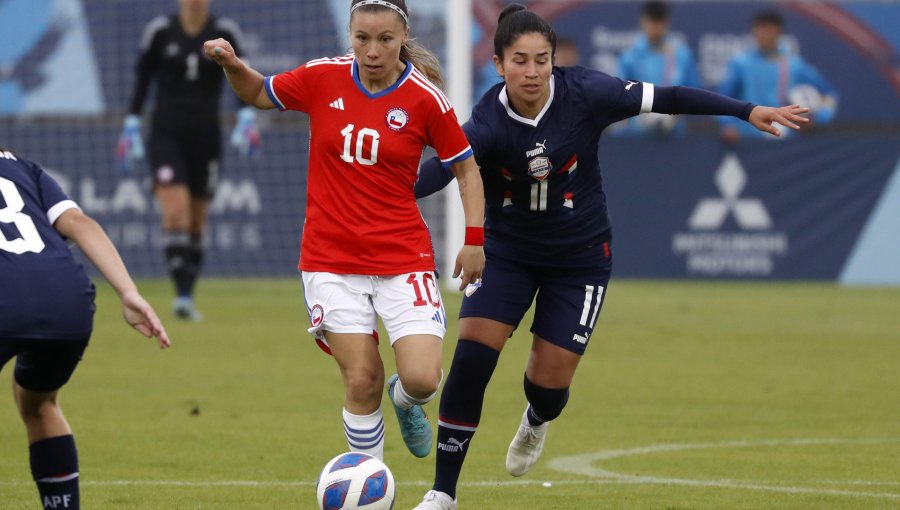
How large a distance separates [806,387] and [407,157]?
17.1 ft

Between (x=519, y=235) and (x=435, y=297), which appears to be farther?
(x=519, y=235)

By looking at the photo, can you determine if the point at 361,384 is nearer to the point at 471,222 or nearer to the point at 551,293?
the point at 471,222

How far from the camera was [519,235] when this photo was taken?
22.9 feet

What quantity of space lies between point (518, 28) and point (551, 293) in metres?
1.21

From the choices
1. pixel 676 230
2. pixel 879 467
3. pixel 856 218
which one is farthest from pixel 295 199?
pixel 879 467

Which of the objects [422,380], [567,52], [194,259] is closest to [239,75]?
[422,380]

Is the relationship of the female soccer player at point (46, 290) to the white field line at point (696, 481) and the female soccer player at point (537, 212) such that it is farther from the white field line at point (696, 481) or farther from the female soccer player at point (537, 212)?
the white field line at point (696, 481)

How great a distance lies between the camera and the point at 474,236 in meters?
6.22

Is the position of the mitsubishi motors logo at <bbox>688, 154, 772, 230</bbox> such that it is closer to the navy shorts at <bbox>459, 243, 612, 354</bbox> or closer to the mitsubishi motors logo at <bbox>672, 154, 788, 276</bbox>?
the mitsubishi motors logo at <bbox>672, 154, 788, 276</bbox>

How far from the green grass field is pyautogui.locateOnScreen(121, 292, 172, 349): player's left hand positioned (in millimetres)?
1614

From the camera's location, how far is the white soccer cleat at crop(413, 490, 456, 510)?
6301 millimetres

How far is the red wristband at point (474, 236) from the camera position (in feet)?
20.4

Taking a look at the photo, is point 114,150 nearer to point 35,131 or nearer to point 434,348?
point 35,131

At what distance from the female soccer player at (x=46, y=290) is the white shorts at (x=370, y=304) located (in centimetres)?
127
